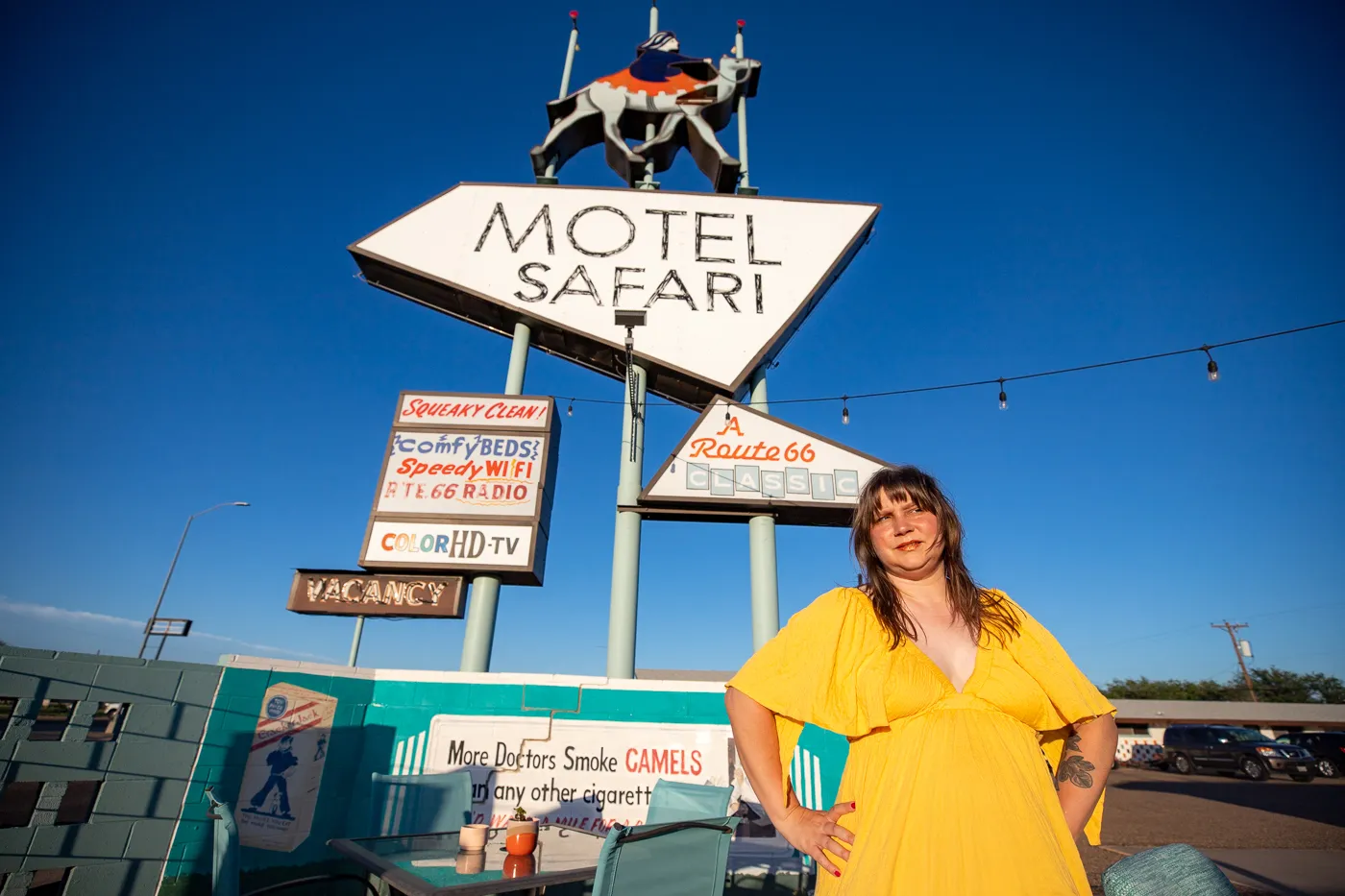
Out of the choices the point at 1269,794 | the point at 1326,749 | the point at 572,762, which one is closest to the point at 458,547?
the point at 572,762

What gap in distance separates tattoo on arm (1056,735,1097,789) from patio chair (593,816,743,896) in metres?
1.56

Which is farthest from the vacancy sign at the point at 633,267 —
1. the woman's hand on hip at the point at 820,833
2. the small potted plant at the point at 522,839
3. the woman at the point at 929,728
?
the woman's hand on hip at the point at 820,833

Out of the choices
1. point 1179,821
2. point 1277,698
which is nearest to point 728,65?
point 1179,821

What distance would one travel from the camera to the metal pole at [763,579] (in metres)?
7.56

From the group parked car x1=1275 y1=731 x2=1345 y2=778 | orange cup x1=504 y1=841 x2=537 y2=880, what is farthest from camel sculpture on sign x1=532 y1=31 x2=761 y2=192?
parked car x1=1275 y1=731 x2=1345 y2=778

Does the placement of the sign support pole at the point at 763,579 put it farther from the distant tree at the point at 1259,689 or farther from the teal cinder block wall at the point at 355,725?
the distant tree at the point at 1259,689

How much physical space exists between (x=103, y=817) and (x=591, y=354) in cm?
711

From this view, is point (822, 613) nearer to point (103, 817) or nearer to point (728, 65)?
point (103, 817)

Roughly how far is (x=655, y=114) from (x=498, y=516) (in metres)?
7.98

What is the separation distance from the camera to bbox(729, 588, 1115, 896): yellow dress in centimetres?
123

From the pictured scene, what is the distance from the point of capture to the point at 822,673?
1.47m

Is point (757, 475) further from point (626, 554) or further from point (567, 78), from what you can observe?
point (567, 78)

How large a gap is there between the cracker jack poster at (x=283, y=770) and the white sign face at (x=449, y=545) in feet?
7.26

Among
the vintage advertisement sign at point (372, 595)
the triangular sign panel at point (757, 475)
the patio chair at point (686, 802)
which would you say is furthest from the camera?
the triangular sign panel at point (757, 475)
